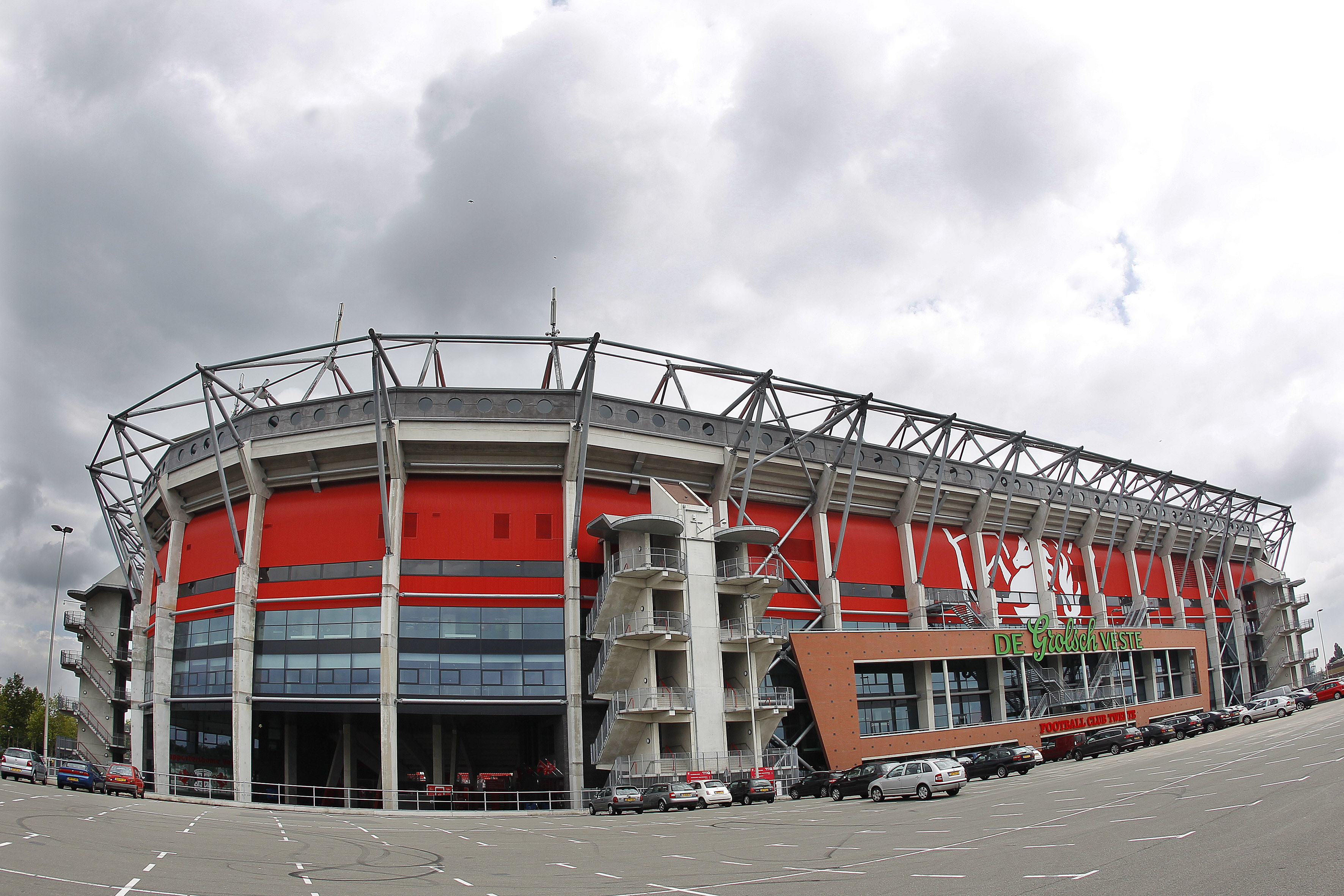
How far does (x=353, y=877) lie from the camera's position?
1625 cm

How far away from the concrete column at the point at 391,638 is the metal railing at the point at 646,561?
11.1 metres

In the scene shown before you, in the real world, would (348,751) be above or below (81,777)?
below

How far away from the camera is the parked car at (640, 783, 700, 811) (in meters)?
34.0

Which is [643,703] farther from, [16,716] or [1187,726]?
[16,716]

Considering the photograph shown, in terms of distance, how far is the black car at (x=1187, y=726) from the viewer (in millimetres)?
51031

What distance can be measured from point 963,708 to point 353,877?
48.9 meters

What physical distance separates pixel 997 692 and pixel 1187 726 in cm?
1090

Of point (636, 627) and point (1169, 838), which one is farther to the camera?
point (636, 627)

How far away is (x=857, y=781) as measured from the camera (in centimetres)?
3484

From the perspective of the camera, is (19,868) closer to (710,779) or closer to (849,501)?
(710,779)

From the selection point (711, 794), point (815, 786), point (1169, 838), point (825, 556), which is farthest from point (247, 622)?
point (1169, 838)

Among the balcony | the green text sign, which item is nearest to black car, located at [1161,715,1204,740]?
the green text sign

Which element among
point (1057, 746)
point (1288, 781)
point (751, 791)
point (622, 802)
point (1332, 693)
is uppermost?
point (1288, 781)

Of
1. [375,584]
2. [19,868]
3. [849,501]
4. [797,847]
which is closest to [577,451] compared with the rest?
[375,584]
